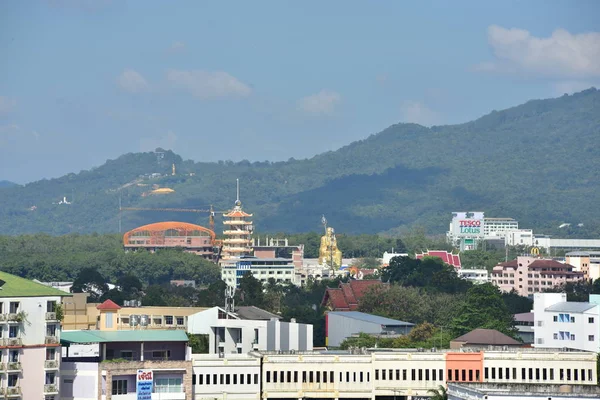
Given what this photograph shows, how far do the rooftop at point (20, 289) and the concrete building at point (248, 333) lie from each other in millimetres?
21704

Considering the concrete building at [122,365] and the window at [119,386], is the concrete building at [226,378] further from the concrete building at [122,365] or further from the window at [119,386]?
the window at [119,386]

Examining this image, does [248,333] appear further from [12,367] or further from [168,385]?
[12,367]

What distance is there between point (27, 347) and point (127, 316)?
39467 mm

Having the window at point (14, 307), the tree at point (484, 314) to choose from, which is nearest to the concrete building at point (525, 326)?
the tree at point (484, 314)

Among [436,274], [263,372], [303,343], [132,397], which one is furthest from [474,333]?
[436,274]

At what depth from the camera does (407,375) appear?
75.1 metres

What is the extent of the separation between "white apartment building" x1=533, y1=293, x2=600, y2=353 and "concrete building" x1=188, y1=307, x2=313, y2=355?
641 inches

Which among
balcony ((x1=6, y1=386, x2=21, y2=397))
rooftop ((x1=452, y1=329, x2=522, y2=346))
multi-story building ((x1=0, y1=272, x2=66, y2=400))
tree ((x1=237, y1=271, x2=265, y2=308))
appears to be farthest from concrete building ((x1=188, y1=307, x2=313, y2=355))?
tree ((x1=237, y1=271, x2=265, y2=308))

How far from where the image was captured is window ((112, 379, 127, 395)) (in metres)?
68.7

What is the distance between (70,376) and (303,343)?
1054 inches

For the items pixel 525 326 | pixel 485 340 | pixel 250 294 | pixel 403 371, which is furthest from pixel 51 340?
pixel 250 294

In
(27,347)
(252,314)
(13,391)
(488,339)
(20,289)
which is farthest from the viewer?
(252,314)

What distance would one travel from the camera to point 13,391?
67.4 metres

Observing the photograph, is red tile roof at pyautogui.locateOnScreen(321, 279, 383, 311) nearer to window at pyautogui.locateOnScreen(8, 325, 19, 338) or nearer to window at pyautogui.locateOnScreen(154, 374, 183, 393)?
window at pyautogui.locateOnScreen(154, 374, 183, 393)
